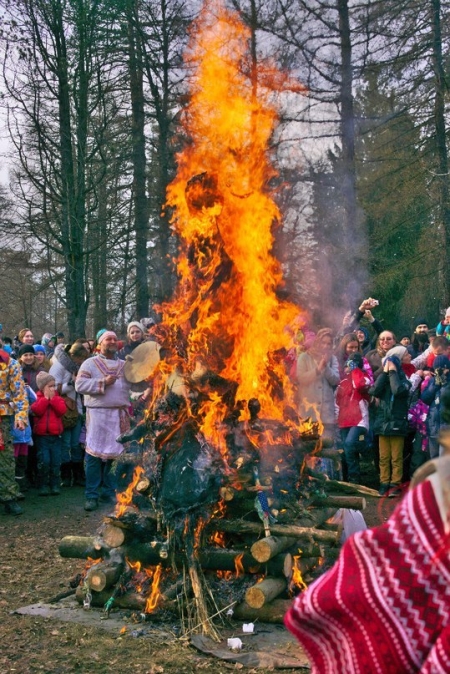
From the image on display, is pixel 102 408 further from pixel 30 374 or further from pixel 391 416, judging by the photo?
pixel 391 416

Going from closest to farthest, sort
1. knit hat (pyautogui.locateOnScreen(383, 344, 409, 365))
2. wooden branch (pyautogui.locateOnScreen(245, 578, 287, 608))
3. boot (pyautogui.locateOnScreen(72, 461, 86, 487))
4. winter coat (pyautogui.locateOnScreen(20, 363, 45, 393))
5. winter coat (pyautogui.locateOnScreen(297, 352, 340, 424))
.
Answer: wooden branch (pyautogui.locateOnScreen(245, 578, 287, 608)), knit hat (pyautogui.locateOnScreen(383, 344, 409, 365)), winter coat (pyautogui.locateOnScreen(297, 352, 340, 424)), winter coat (pyautogui.locateOnScreen(20, 363, 45, 393)), boot (pyautogui.locateOnScreen(72, 461, 86, 487))

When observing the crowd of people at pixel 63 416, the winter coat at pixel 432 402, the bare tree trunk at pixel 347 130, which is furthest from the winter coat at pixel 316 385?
the bare tree trunk at pixel 347 130

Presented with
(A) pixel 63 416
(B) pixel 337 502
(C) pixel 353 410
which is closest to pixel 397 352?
(C) pixel 353 410

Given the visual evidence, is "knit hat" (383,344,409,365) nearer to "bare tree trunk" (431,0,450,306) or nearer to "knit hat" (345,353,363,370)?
"knit hat" (345,353,363,370)

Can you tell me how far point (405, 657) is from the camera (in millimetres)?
1799

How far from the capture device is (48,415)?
35.4 feet

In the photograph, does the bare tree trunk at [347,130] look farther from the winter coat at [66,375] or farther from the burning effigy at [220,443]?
the burning effigy at [220,443]

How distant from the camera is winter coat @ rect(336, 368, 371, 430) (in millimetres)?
10656

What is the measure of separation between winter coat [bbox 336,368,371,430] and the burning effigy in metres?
3.44

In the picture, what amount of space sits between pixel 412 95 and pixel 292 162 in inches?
171

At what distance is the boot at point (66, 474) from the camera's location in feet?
38.3

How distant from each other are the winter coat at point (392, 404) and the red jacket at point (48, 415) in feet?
15.2

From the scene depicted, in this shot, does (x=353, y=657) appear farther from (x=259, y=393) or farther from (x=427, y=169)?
(x=427, y=169)

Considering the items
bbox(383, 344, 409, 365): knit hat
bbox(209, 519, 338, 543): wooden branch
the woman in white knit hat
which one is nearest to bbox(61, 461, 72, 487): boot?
the woman in white knit hat
